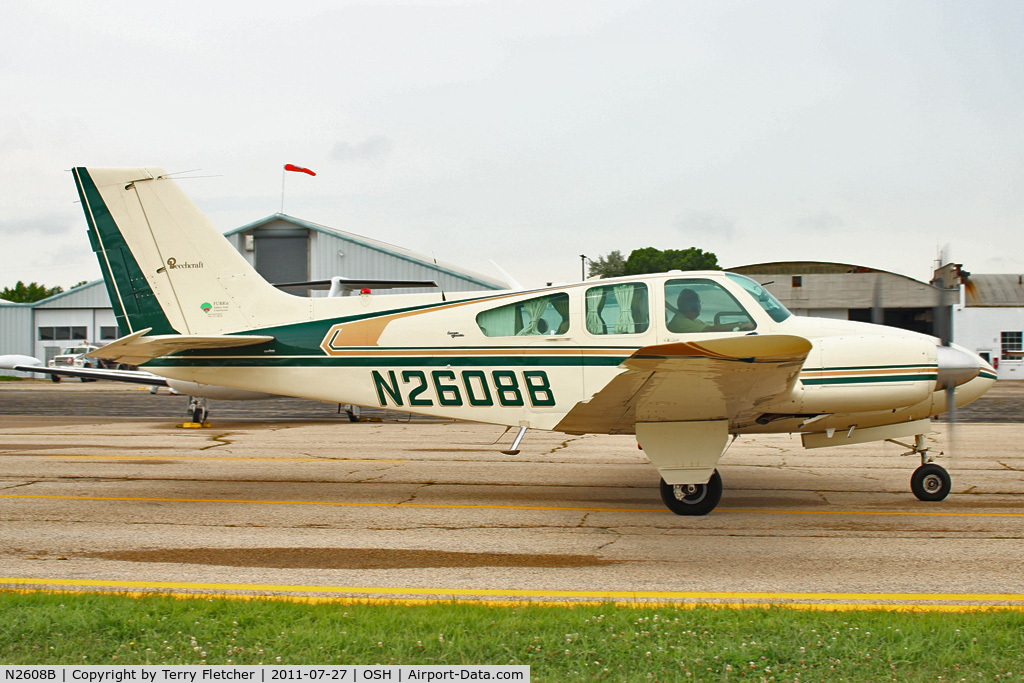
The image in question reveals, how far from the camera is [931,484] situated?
7.86 meters

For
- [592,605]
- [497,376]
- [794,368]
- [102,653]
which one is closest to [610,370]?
[497,376]

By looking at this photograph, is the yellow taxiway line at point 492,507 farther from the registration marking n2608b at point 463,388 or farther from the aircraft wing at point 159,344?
the aircraft wing at point 159,344

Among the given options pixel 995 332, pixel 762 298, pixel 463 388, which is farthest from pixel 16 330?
pixel 995 332

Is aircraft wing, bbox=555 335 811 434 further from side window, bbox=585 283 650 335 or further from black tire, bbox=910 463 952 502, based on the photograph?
black tire, bbox=910 463 952 502

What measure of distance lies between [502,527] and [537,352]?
1817 millimetres

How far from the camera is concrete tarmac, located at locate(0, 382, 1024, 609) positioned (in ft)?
17.2

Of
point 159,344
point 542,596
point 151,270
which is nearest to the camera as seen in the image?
point 542,596

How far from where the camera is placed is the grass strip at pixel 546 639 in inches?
142

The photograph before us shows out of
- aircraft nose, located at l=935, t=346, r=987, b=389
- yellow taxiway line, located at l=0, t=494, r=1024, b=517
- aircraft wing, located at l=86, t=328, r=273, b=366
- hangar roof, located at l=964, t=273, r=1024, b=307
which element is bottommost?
yellow taxiway line, located at l=0, t=494, r=1024, b=517

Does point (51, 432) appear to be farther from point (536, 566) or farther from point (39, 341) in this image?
point (39, 341)

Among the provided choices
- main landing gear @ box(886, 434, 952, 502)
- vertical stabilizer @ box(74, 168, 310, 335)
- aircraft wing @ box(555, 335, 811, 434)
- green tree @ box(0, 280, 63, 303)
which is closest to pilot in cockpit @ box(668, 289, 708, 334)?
aircraft wing @ box(555, 335, 811, 434)

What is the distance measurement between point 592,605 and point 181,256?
6.76 m

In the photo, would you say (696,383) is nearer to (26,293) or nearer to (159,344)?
(159,344)

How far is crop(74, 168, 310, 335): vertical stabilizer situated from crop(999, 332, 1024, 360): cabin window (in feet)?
168
